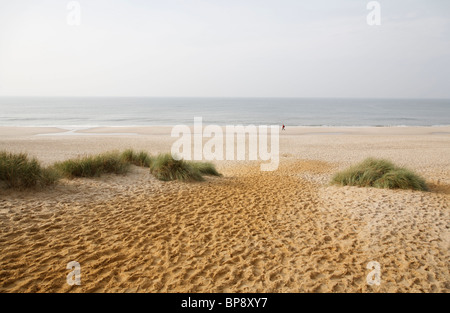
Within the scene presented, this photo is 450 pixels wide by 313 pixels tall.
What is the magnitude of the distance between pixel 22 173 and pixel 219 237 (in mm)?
5967

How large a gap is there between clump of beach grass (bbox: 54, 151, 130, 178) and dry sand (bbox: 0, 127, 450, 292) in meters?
0.55

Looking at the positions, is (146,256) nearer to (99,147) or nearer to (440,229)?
(440,229)

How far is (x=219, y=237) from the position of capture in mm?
5605

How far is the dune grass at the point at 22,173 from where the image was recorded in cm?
709

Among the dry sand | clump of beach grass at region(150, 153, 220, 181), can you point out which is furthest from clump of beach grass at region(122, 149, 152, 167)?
the dry sand

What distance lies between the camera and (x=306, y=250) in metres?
5.11

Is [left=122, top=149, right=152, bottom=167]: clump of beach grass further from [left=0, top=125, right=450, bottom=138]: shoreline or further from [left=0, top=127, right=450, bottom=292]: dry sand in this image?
[left=0, top=125, right=450, bottom=138]: shoreline

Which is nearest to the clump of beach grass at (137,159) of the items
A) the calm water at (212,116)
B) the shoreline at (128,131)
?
the shoreline at (128,131)

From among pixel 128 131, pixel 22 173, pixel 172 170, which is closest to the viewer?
pixel 22 173

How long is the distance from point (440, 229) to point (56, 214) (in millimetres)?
8965

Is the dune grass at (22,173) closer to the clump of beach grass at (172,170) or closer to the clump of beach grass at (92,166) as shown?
the clump of beach grass at (92,166)

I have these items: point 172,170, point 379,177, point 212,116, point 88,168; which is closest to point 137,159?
point 172,170

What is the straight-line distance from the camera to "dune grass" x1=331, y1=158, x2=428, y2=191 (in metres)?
8.58

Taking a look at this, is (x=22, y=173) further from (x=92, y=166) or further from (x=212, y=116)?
(x=212, y=116)
